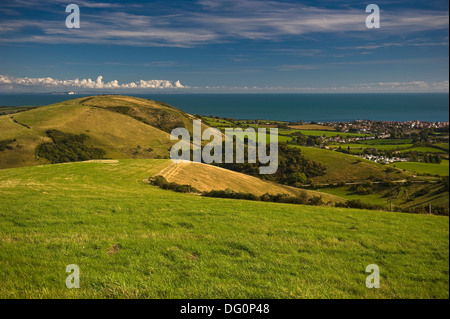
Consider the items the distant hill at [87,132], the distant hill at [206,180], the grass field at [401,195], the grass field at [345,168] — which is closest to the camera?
the distant hill at [206,180]

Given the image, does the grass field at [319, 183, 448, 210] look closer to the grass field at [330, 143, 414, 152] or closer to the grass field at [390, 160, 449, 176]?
the grass field at [390, 160, 449, 176]

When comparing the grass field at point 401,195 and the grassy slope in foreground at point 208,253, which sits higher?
the grassy slope in foreground at point 208,253

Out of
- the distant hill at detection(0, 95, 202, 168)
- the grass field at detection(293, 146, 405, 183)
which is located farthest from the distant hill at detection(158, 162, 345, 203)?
the distant hill at detection(0, 95, 202, 168)

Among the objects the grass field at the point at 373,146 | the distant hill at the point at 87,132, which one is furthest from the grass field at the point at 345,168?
the distant hill at the point at 87,132

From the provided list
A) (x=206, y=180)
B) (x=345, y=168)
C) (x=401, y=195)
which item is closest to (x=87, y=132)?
(x=206, y=180)

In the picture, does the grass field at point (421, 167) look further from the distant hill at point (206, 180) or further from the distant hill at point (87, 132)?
the distant hill at point (87, 132)
